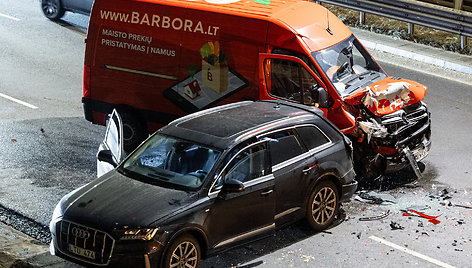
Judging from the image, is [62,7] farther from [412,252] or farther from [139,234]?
[412,252]

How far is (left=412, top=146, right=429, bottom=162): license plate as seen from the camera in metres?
12.0

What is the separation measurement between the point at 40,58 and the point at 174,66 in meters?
6.38

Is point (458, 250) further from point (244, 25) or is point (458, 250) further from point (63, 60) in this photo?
point (63, 60)

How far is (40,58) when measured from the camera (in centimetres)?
1805

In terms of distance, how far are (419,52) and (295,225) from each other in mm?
8824

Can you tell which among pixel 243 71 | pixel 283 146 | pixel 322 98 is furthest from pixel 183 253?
pixel 243 71

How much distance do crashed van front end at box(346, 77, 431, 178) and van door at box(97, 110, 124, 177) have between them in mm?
3354

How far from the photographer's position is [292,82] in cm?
1212

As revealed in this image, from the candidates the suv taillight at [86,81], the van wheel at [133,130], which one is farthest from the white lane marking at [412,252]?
the suv taillight at [86,81]

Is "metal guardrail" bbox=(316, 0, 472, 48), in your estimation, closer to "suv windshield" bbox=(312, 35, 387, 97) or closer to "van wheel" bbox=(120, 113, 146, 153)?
"suv windshield" bbox=(312, 35, 387, 97)

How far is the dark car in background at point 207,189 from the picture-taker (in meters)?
8.64

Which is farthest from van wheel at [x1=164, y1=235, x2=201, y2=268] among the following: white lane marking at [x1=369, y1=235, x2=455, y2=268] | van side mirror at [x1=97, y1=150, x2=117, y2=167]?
white lane marking at [x1=369, y1=235, x2=455, y2=268]

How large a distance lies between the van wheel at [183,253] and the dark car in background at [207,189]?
11 millimetres

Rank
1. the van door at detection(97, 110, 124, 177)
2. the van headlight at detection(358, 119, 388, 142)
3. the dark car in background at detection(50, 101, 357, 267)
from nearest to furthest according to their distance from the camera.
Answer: the dark car in background at detection(50, 101, 357, 267)
the van door at detection(97, 110, 124, 177)
the van headlight at detection(358, 119, 388, 142)
